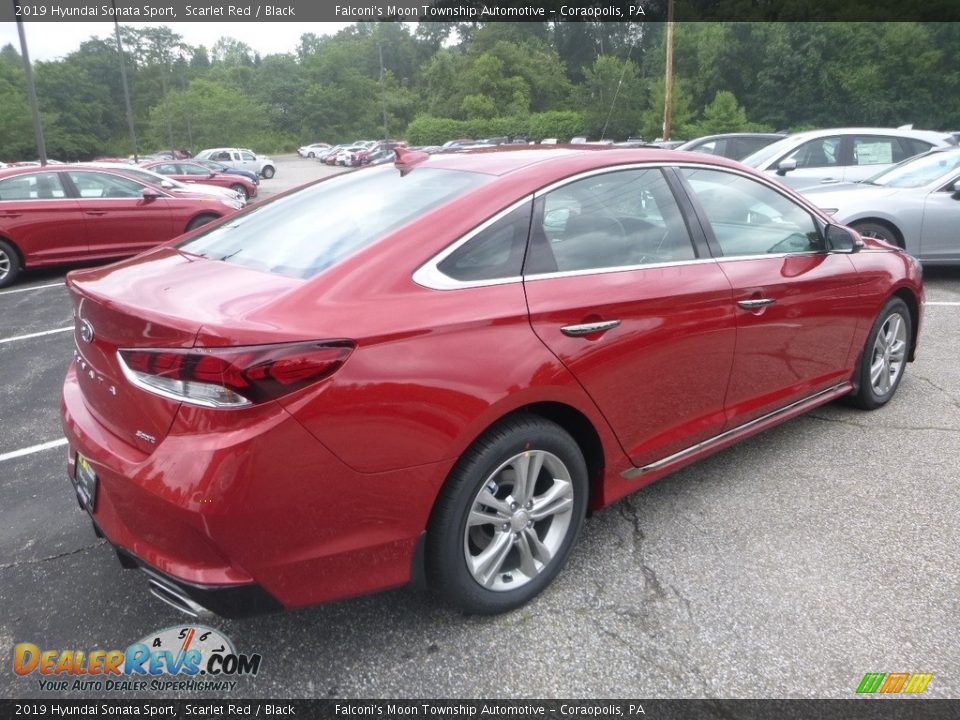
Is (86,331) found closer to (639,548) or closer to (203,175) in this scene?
(639,548)

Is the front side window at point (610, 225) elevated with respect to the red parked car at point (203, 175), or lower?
elevated

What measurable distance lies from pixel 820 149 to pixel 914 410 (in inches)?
281

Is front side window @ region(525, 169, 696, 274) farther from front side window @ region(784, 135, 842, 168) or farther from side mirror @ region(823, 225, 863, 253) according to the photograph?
front side window @ region(784, 135, 842, 168)

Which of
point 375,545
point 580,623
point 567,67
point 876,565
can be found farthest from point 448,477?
point 567,67

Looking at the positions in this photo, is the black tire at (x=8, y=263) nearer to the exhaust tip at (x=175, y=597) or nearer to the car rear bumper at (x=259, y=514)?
the car rear bumper at (x=259, y=514)

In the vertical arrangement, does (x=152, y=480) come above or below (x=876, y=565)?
above

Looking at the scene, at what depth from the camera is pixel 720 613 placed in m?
2.53

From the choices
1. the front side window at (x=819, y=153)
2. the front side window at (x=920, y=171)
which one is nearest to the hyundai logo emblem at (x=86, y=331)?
the front side window at (x=920, y=171)

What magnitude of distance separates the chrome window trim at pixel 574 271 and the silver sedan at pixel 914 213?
4550mm

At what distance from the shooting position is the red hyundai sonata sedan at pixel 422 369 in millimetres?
1941

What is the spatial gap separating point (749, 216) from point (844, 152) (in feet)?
26.8

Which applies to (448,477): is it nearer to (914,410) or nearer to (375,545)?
(375,545)

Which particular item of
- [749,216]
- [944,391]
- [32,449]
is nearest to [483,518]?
[749,216]

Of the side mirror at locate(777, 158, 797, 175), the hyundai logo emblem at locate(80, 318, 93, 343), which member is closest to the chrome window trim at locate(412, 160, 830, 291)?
the hyundai logo emblem at locate(80, 318, 93, 343)
